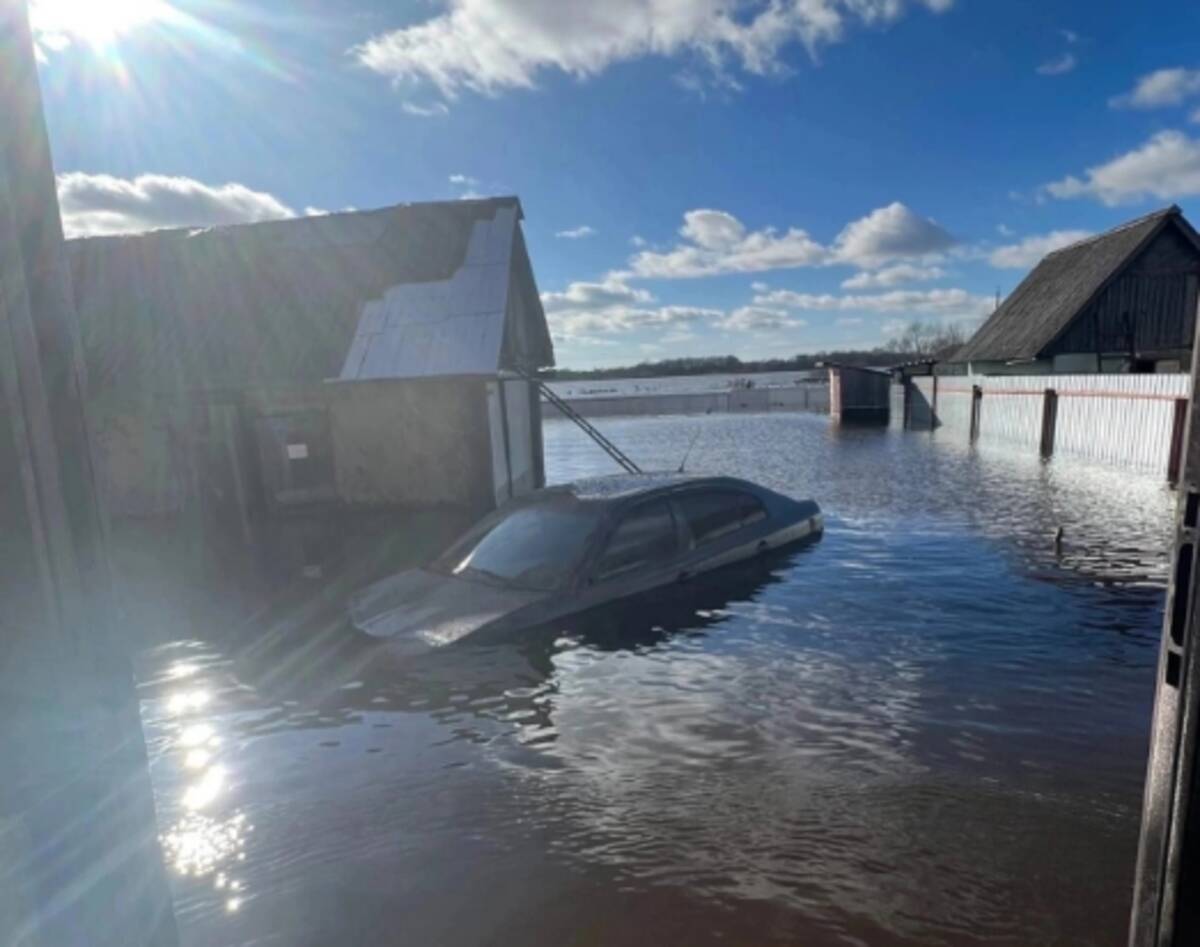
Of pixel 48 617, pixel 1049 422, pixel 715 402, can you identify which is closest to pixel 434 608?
pixel 48 617

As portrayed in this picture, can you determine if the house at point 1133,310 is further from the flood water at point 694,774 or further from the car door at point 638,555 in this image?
the car door at point 638,555

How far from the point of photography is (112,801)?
1.60 m

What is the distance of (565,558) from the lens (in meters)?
5.65

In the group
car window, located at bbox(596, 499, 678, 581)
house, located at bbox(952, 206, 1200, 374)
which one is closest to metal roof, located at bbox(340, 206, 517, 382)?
car window, located at bbox(596, 499, 678, 581)

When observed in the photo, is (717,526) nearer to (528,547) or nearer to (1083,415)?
(528,547)

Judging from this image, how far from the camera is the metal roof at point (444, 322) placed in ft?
37.8

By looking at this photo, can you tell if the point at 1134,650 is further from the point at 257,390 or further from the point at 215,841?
the point at 257,390

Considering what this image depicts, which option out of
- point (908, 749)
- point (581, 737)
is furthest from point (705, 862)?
point (908, 749)

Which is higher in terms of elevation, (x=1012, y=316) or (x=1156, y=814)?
(x=1012, y=316)

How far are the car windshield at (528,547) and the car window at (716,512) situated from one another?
1.13 meters

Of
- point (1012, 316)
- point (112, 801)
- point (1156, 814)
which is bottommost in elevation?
point (1156, 814)

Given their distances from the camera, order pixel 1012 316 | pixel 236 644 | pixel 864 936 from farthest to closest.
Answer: pixel 1012 316
pixel 236 644
pixel 864 936

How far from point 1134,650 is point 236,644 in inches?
290

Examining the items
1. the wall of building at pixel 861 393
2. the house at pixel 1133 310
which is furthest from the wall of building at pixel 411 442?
the wall of building at pixel 861 393
